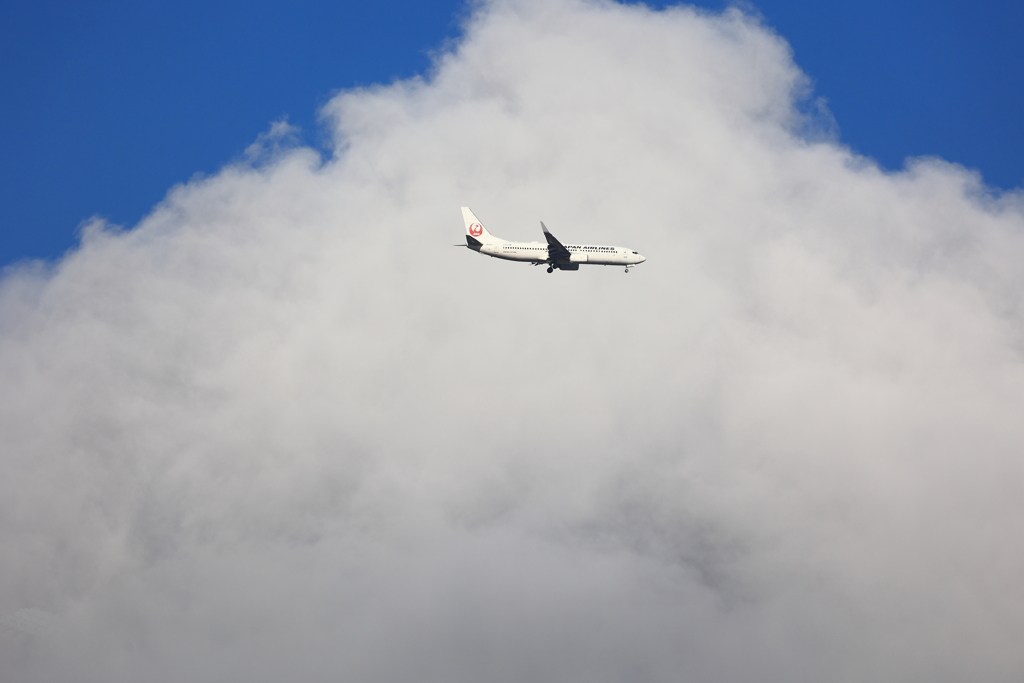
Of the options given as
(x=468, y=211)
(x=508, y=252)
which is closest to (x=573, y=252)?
(x=508, y=252)

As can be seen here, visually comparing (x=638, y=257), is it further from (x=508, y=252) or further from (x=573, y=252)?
(x=508, y=252)

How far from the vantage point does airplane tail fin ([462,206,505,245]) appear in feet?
559

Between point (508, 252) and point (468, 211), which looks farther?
point (468, 211)

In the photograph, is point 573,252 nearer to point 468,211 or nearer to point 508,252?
point 508,252

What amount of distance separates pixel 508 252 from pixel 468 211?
21002 millimetres

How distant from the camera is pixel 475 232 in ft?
589

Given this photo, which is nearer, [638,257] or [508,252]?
[508,252]

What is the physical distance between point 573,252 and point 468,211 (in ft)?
88.4

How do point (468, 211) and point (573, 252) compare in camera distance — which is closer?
point (573, 252)

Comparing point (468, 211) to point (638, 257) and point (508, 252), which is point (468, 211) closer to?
point (508, 252)

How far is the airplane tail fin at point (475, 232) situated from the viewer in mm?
170375

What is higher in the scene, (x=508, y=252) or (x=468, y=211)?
(x=468, y=211)

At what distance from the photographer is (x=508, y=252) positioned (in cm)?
16675

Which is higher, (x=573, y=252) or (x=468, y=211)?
(x=468, y=211)
